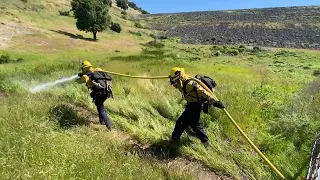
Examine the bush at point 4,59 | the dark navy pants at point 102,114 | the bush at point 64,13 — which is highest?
the bush at point 64,13

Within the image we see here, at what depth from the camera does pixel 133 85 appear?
35.6 feet

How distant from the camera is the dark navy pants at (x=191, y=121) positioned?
639cm

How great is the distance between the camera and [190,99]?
615 centimetres

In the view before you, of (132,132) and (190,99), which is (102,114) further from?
(190,99)

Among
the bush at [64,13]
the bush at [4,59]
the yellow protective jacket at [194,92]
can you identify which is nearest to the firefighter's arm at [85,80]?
the yellow protective jacket at [194,92]

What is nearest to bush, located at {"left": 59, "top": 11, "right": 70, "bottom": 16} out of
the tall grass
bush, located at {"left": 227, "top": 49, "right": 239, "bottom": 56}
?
bush, located at {"left": 227, "top": 49, "right": 239, "bottom": 56}

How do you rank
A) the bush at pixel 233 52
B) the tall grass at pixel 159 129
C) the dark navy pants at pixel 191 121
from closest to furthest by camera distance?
the tall grass at pixel 159 129 < the dark navy pants at pixel 191 121 < the bush at pixel 233 52

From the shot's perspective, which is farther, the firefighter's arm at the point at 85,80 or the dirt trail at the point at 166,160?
the firefighter's arm at the point at 85,80

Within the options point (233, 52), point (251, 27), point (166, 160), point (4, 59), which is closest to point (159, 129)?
point (166, 160)

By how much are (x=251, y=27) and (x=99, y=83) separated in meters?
68.7

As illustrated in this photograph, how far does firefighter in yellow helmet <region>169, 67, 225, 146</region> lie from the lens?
589 centimetres

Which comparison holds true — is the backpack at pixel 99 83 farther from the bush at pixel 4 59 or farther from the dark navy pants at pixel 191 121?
the bush at pixel 4 59

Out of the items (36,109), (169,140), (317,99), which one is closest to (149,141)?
(169,140)

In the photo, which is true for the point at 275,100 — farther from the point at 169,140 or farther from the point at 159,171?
the point at 159,171
